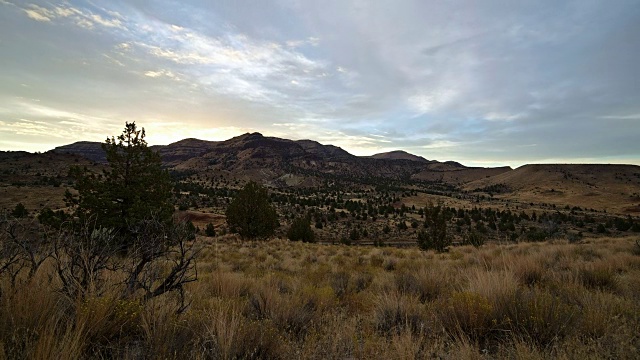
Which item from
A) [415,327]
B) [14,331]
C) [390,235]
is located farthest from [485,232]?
[14,331]

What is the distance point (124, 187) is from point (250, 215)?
16.5 metres

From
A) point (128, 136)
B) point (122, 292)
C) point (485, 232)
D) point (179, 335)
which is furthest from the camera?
point (485, 232)

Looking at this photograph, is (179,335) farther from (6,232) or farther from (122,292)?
(6,232)

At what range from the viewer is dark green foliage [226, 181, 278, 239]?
32031 mm

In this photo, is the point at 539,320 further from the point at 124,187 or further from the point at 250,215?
the point at 250,215

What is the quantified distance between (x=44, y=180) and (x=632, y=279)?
10887 cm

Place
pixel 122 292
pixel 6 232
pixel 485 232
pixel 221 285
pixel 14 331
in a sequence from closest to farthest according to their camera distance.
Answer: pixel 14 331 < pixel 122 292 < pixel 6 232 < pixel 221 285 < pixel 485 232

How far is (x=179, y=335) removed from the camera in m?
3.32

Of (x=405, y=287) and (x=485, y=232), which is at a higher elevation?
(x=405, y=287)

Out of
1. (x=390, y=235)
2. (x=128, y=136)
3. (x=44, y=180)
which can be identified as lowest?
(x=390, y=235)

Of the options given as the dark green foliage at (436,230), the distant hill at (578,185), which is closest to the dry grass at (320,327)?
the dark green foliage at (436,230)

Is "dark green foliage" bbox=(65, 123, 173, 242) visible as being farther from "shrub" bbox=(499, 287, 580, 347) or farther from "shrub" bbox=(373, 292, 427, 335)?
"shrub" bbox=(499, 287, 580, 347)

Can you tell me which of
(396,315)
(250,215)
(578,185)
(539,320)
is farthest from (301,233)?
(578,185)

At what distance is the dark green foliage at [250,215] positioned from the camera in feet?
105
